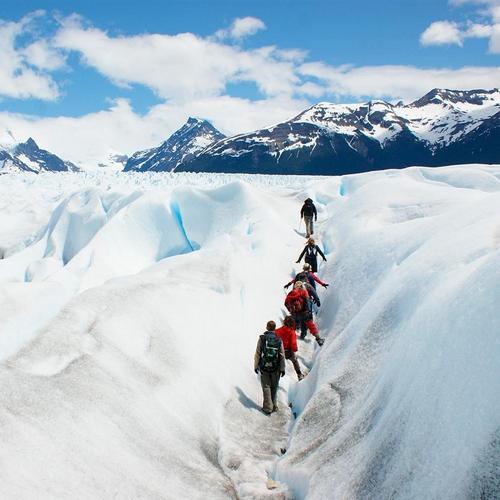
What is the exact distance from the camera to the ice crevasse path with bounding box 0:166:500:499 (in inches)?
197

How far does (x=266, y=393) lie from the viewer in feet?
28.2

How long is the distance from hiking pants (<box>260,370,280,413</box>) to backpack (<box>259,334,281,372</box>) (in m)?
0.11

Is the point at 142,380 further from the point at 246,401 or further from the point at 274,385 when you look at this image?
the point at 274,385

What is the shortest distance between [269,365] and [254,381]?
1188 millimetres

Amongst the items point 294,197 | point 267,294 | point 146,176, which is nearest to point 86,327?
point 267,294

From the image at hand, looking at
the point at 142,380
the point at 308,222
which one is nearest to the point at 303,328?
the point at 142,380

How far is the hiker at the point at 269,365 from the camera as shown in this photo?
338 inches

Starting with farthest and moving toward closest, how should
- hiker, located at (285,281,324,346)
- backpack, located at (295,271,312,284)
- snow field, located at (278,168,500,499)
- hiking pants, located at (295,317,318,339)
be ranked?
backpack, located at (295,271,312,284)
hiker, located at (285,281,324,346)
hiking pants, located at (295,317,318,339)
snow field, located at (278,168,500,499)

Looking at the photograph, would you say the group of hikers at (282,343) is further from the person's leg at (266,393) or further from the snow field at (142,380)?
the snow field at (142,380)

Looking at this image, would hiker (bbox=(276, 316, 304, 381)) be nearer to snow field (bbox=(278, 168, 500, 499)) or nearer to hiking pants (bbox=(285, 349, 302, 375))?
hiking pants (bbox=(285, 349, 302, 375))

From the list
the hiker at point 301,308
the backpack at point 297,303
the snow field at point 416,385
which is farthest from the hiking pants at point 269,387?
the backpack at point 297,303

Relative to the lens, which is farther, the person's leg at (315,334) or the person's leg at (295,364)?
the person's leg at (315,334)

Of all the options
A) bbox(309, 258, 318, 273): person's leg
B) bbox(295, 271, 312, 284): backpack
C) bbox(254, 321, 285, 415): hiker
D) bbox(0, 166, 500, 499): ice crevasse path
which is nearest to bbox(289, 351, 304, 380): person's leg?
bbox(0, 166, 500, 499): ice crevasse path

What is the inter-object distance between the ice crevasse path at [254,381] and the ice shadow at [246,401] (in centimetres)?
3
